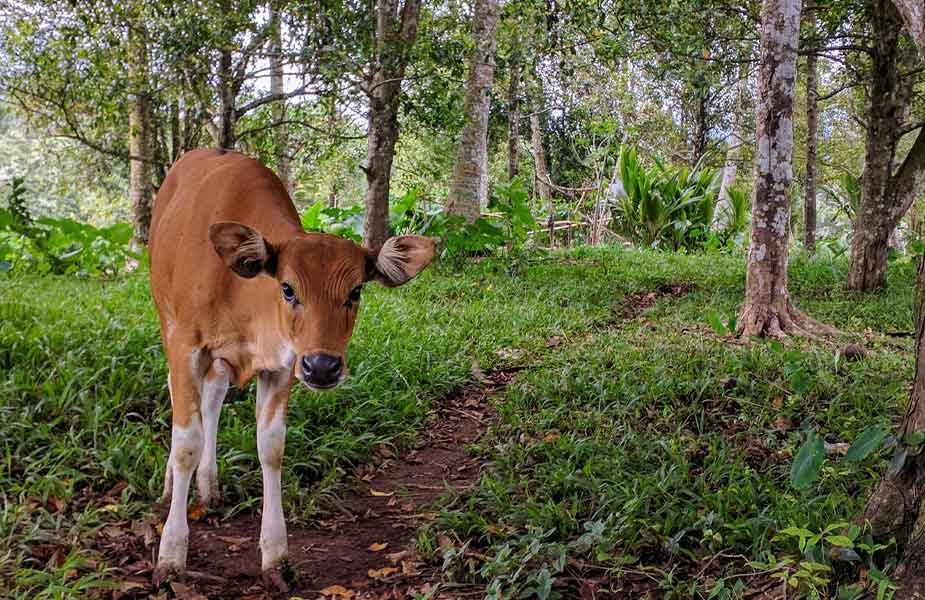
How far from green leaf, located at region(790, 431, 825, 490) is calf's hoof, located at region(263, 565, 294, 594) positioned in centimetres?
206

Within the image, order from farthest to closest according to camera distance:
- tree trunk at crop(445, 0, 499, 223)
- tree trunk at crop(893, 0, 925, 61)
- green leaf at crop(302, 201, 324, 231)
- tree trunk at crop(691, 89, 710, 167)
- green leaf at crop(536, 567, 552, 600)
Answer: tree trunk at crop(691, 89, 710, 167), green leaf at crop(302, 201, 324, 231), tree trunk at crop(445, 0, 499, 223), tree trunk at crop(893, 0, 925, 61), green leaf at crop(536, 567, 552, 600)

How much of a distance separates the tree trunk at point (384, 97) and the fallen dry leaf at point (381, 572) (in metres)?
6.17

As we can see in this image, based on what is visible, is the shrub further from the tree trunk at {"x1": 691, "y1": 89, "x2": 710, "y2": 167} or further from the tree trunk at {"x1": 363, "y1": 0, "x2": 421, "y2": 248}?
the tree trunk at {"x1": 691, "y1": 89, "x2": 710, "y2": 167}

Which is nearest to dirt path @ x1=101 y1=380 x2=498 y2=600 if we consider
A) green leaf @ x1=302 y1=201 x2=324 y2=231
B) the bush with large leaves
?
green leaf @ x1=302 y1=201 x2=324 y2=231

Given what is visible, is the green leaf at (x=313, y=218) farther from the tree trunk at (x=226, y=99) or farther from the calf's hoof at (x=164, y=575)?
the calf's hoof at (x=164, y=575)

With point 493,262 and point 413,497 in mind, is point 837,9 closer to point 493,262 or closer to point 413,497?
point 493,262

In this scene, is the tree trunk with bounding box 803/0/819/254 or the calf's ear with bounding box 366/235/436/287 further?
the tree trunk with bounding box 803/0/819/254

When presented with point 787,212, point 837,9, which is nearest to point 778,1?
point 787,212

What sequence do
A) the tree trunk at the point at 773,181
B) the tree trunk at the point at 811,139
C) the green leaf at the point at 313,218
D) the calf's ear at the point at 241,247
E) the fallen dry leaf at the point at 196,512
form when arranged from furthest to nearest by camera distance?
the green leaf at the point at 313,218 < the tree trunk at the point at 811,139 < the tree trunk at the point at 773,181 < the fallen dry leaf at the point at 196,512 < the calf's ear at the point at 241,247

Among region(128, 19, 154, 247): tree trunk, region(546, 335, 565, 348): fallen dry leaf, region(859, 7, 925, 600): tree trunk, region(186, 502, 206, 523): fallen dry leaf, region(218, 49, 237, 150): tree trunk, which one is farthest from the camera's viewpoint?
region(128, 19, 154, 247): tree trunk

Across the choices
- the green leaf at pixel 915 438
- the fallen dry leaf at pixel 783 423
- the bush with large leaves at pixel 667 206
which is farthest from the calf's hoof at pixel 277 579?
the bush with large leaves at pixel 667 206

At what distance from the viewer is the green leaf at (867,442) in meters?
2.60

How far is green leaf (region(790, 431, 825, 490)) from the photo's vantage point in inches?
106

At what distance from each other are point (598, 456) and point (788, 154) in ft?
12.2
